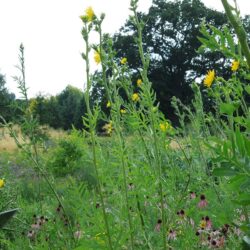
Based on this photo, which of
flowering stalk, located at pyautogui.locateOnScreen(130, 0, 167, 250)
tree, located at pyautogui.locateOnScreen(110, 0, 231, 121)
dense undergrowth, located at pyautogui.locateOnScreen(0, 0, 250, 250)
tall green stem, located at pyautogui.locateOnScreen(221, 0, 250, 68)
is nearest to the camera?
tall green stem, located at pyautogui.locateOnScreen(221, 0, 250, 68)

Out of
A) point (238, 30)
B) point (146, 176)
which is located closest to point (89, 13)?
point (146, 176)

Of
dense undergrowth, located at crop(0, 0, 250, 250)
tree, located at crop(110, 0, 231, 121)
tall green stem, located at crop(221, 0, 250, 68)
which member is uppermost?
tree, located at crop(110, 0, 231, 121)

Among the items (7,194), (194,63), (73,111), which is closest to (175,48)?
(194,63)

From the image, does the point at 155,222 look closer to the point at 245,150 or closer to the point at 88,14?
the point at 88,14

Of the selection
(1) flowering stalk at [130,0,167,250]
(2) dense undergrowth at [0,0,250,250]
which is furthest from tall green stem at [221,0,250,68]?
(1) flowering stalk at [130,0,167,250]

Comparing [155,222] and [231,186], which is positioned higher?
[231,186]

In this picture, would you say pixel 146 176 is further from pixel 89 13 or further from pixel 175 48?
pixel 175 48

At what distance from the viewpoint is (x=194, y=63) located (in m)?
35.0

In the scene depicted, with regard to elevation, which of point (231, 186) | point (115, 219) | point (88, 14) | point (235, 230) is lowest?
point (235, 230)

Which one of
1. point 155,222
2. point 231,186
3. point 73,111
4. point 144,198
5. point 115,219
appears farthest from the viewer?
point 73,111

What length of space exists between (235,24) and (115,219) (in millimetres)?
1002

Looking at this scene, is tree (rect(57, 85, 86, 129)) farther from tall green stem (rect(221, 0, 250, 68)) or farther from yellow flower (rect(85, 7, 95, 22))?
tall green stem (rect(221, 0, 250, 68))

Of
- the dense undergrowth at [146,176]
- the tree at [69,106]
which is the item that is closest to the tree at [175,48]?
the tree at [69,106]

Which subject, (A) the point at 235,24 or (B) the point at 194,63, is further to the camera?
(B) the point at 194,63
